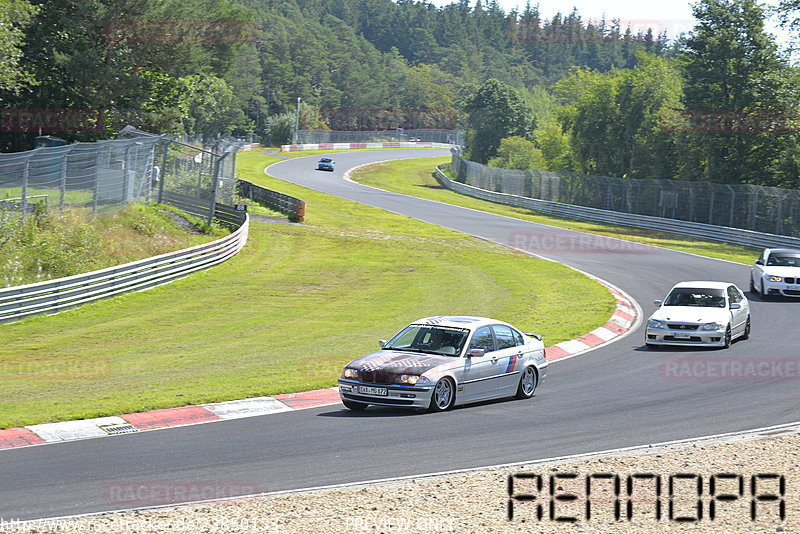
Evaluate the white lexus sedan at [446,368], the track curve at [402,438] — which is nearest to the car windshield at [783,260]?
the track curve at [402,438]

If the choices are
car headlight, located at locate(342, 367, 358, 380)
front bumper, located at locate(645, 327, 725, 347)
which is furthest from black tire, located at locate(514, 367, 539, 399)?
front bumper, located at locate(645, 327, 725, 347)

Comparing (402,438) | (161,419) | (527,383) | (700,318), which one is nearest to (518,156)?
(700,318)

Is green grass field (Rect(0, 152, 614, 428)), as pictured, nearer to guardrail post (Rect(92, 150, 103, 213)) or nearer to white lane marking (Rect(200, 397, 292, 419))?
white lane marking (Rect(200, 397, 292, 419))

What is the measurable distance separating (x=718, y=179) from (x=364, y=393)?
166 feet

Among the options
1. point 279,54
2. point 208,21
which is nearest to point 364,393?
point 208,21

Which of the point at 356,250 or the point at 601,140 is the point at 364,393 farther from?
the point at 601,140

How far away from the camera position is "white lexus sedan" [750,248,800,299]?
28.2 m

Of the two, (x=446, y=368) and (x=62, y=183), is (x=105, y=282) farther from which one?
(x=446, y=368)

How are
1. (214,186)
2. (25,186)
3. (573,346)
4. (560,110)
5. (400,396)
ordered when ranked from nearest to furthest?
(400,396)
(573,346)
(25,186)
(214,186)
(560,110)

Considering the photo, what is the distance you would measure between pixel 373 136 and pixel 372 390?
5559 inches

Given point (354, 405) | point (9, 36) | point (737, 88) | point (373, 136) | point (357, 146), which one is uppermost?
point (737, 88)

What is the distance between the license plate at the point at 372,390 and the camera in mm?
13141

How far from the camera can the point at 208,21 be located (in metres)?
50.2

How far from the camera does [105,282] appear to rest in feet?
80.9
